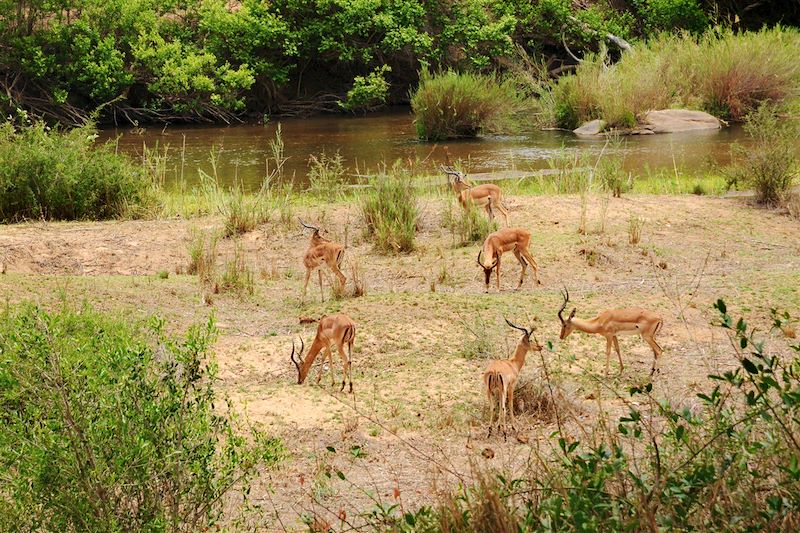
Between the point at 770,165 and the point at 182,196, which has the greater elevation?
the point at 770,165

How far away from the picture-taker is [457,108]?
65.4ft

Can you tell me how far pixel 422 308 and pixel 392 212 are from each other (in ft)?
8.78

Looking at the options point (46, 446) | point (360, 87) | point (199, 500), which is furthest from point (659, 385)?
point (360, 87)

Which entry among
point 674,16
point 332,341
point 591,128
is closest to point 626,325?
point 332,341

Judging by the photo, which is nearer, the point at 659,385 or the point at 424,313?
the point at 659,385

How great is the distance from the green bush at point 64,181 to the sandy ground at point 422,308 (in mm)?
644

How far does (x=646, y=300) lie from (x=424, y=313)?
5.53 ft

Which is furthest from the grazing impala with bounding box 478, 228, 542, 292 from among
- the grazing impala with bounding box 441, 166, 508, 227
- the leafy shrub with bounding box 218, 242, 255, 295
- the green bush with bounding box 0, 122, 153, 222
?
the green bush with bounding box 0, 122, 153, 222

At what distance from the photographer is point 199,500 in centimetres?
405

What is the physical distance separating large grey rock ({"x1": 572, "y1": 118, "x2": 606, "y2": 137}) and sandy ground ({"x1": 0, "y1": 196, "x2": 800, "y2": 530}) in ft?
26.3

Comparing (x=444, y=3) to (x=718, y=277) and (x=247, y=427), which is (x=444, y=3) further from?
(x=247, y=427)

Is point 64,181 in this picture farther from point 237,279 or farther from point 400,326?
point 400,326

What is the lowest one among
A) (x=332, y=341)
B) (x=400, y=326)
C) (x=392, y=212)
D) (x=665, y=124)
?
(x=400, y=326)

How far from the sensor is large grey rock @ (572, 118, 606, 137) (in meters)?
19.4
